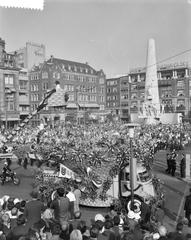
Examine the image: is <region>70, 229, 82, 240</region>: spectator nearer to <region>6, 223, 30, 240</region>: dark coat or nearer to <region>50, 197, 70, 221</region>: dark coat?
<region>6, 223, 30, 240</region>: dark coat

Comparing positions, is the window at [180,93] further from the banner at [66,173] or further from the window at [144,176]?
the banner at [66,173]

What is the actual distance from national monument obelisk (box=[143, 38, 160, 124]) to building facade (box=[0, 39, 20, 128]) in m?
20.9

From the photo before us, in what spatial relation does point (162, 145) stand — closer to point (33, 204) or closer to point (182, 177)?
point (182, 177)

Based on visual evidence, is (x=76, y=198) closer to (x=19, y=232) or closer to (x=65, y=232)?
(x=65, y=232)

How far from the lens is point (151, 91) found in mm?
35750

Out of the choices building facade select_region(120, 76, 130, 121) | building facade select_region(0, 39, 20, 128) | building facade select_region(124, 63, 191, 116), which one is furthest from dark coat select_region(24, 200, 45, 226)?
building facade select_region(124, 63, 191, 116)

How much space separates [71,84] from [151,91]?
21385mm

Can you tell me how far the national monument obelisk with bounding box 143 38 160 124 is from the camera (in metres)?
33.8

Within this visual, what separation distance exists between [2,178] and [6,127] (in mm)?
4801

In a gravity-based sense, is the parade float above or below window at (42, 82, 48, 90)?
below

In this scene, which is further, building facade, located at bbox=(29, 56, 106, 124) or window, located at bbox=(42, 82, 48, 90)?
building facade, located at bbox=(29, 56, 106, 124)

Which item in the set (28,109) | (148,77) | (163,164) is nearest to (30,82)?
(28,109)

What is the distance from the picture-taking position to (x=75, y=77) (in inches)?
648

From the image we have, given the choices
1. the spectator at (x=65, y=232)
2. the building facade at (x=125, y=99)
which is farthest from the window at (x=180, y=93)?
the spectator at (x=65, y=232)
